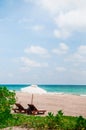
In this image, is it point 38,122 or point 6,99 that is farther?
point 38,122

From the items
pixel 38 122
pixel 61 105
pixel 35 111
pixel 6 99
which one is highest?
pixel 6 99

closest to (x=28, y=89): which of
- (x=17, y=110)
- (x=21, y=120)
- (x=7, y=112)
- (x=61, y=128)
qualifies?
(x=17, y=110)

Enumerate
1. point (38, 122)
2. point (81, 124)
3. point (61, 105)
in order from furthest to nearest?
point (61, 105), point (38, 122), point (81, 124)

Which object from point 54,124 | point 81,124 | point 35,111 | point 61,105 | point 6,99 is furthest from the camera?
point 61,105

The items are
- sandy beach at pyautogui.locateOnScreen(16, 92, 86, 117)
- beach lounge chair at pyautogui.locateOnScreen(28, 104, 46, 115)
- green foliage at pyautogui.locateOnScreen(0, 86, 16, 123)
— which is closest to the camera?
green foliage at pyautogui.locateOnScreen(0, 86, 16, 123)

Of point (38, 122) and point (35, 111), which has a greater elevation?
point (35, 111)

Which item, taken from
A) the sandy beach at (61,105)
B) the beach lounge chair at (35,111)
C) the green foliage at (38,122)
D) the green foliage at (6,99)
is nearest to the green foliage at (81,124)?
the green foliage at (38,122)

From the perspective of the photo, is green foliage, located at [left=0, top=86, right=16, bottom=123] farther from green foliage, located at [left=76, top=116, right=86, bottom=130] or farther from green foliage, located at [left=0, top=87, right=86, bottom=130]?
green foliage, located at [left=76, top=116, right=86, bottom=130]

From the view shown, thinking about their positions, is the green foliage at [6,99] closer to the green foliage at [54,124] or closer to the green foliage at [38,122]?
the green foliage at [38,122]

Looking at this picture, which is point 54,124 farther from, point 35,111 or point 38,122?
point 35,111

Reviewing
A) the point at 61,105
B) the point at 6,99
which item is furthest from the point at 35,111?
the point at 6,99

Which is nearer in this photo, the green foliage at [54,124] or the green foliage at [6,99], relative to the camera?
the green foliage at [6,99]

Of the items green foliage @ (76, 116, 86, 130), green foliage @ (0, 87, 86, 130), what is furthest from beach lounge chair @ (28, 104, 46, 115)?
green foliage @ (76, 116, 86, 130)

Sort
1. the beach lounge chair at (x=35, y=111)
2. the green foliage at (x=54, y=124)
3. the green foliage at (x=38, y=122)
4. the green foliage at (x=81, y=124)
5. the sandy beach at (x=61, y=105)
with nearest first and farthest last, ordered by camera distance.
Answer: the green foliage at (x=38, y=122) → the green foliage at (x=81, y=124) → the green foliage at (x=54, y=124) → the beach lounge chair at (x=35, y=111) → the sandy beach at (x=61, y=105)
